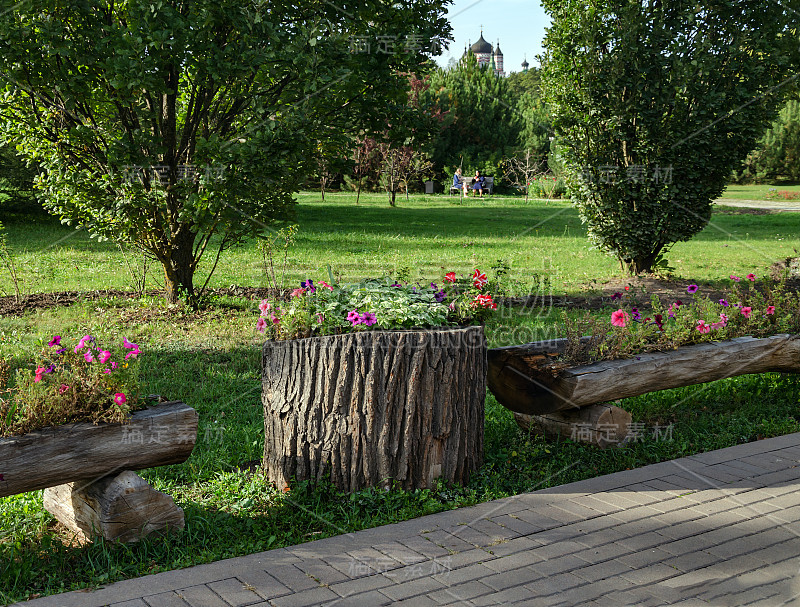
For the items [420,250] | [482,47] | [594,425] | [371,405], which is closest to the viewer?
[371,405]

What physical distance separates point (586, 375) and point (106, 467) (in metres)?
2.68

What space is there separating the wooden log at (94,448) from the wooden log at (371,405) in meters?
0.57

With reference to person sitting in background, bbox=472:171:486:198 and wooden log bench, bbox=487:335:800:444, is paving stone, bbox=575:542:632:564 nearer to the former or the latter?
wooden log bench, bbox=487:335:800:444

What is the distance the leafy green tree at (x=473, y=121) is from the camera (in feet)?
110

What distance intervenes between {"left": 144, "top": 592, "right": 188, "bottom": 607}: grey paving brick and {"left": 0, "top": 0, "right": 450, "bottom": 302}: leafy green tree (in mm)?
4919

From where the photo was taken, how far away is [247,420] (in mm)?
5246

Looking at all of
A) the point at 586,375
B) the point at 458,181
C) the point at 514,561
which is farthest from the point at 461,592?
the point at 458,181

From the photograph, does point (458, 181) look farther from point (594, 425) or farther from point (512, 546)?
point (512, 546)

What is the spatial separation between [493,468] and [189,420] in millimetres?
1810

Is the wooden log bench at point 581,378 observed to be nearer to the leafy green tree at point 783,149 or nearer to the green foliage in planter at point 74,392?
the green foliage in planter at point 74,392

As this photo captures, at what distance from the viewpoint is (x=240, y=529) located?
11.7ft

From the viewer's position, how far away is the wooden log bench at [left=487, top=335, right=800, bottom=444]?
14.5ft

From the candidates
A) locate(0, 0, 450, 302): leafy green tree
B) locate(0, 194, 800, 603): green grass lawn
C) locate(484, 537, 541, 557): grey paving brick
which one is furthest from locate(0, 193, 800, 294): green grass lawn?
locate(484, 537, 541, 557): grey paving brick

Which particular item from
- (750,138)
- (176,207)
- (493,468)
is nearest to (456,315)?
(493,468)
